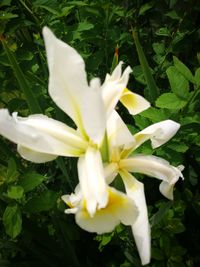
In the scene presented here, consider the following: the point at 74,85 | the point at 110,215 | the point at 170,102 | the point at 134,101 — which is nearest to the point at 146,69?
the point at 170,102

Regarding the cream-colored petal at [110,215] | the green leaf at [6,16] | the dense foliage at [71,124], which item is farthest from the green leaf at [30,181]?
the green leaf at [6,16]

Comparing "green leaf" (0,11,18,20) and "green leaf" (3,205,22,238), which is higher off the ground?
"green leaf" (0,11,18,20)

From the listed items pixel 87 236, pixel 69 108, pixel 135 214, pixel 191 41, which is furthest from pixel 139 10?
pixel 135 214

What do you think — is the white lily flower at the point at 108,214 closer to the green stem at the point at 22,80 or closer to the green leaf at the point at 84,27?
the green stem at the point at 22,80

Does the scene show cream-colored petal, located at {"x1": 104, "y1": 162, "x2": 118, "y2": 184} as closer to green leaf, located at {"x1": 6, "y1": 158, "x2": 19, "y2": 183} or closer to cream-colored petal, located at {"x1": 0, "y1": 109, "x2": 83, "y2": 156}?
cream-colored petal, located at {"x1": 0, "y1": 109, "x2": 83, "y2": 156}

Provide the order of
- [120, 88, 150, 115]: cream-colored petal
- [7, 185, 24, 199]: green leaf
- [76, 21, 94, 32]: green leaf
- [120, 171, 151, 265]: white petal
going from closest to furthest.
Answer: [120, 171, 151, 265]: white petal, [120, 88, 150, 115]: cream-colored petal, [7, 185, 24, 199]: green leaf, [76, 21, 94, 32]: green leaf

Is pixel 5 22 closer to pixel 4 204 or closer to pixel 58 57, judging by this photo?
pixel 4 204

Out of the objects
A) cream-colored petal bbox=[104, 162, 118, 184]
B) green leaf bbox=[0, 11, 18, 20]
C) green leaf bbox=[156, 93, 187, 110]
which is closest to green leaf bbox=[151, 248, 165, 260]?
green leaf bbox=[156, 93, 187, 110]
